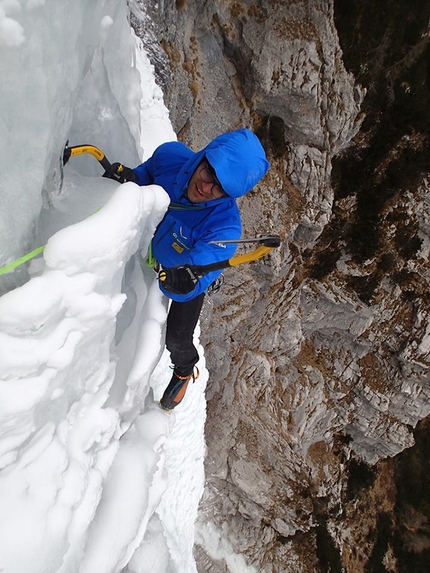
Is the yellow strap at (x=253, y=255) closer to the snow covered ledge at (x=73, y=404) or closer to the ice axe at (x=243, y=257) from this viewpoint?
the ice axe at (x=243, y=257)

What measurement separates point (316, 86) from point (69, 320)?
32.1 feet

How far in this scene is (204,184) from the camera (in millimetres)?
2754

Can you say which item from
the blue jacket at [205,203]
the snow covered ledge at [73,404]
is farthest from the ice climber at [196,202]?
the snow covered ledge at [73,404]

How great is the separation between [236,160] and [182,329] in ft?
6.27

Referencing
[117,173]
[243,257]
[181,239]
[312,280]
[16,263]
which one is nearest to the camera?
[16,263]

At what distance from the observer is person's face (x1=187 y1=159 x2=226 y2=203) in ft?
8.87

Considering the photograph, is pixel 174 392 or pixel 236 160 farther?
pixel 174 392

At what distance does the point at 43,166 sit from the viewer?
1900 mm

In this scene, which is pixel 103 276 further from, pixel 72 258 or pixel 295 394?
pixel 295 394

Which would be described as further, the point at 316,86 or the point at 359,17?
the point at 359,17

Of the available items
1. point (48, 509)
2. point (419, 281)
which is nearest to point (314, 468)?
point (419, 281)

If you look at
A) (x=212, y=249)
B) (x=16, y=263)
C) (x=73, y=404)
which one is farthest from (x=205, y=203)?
(x=73, y=404)

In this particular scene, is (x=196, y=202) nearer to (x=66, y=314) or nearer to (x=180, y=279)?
(x=180, y=279)

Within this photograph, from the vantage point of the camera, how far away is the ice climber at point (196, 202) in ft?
8.52
